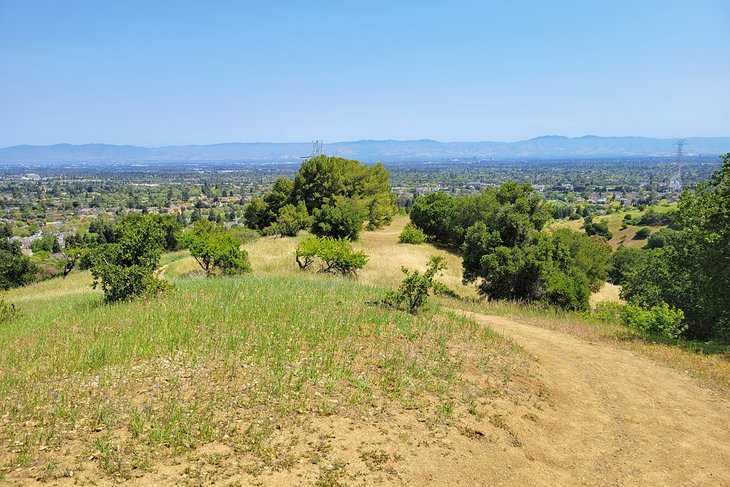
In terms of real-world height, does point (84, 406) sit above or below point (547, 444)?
above

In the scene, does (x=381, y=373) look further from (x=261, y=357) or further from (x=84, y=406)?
(x=84, y=406)

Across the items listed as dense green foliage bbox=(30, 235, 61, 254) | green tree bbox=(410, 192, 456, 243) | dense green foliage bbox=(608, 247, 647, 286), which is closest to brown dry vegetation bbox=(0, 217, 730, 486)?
green tree bbox=(410, 192, 456, 243)

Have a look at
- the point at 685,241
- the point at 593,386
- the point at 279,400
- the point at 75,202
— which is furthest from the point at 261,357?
the point at 75,202

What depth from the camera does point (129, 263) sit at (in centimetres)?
1480

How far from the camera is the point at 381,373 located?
8.95 m

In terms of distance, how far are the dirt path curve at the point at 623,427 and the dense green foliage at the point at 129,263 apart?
11375mm

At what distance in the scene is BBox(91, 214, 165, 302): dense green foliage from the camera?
14000 mm

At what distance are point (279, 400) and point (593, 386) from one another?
22.3 feet

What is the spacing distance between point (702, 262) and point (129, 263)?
799 inches

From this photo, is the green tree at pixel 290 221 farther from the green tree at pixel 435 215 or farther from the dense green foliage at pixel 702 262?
the dense green foliage at pixel 702 262

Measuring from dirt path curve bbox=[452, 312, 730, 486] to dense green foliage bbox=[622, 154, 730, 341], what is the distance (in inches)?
287

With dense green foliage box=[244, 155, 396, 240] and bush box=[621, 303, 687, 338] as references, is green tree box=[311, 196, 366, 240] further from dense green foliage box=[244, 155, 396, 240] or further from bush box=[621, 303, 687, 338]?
bush box=[621, 303, 687, 338]

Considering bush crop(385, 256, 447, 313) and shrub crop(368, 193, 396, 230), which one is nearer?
bush crop(385, 256, 447, 313)

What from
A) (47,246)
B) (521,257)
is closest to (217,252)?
(521,257)
